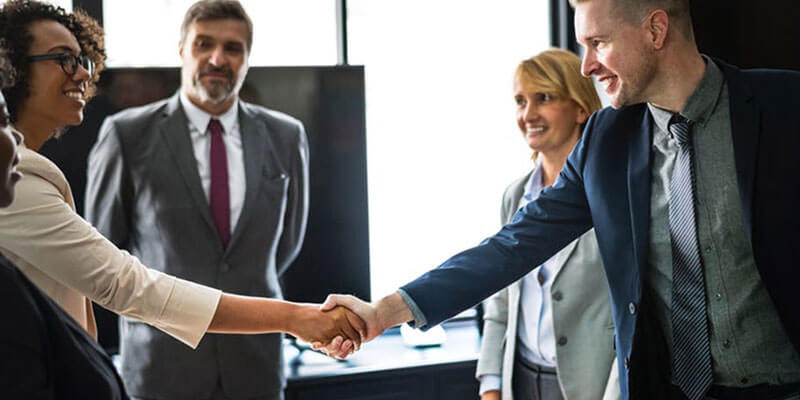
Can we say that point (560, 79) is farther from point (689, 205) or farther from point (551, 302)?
point (689, 205)

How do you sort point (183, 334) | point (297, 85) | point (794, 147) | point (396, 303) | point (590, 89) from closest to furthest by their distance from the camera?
1. point (794, 147)
2. point (183, 334)
3. point (396, 303)
4. point (590, 89)
5. point (297, 85)

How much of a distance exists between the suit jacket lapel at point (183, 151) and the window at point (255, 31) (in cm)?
62

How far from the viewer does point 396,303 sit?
7.62ft

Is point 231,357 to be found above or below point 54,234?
below

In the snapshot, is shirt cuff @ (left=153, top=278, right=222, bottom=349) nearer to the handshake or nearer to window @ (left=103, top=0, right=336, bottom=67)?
the handshake

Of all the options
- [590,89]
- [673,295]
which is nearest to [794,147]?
[673,295]

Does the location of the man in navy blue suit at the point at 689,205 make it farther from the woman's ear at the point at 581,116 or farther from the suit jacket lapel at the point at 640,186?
the woman's ear at the point at 581,116

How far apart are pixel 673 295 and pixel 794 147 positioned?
15.8 inches

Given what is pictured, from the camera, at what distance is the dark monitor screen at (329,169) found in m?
3.51

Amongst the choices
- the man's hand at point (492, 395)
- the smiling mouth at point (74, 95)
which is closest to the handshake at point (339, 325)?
the man's hand at point (492, 395)

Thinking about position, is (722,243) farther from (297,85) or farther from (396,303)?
(297,85)

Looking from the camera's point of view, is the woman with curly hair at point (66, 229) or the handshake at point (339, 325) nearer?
the woman with curly hair at point (66, 229)

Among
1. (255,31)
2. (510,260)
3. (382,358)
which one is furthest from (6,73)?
(382,358)

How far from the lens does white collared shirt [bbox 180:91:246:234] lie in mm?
3072
